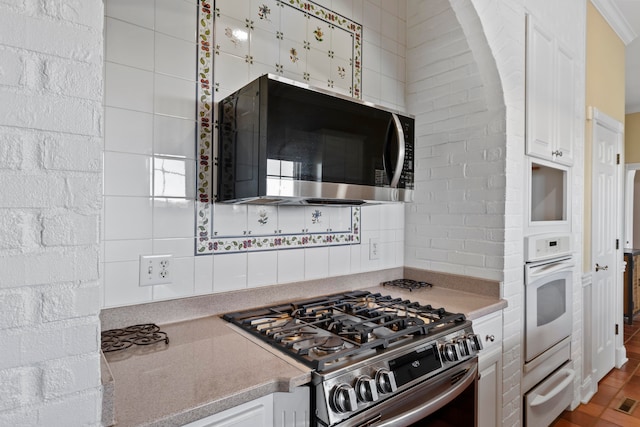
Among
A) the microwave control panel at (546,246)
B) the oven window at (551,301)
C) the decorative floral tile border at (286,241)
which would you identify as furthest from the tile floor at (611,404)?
the decorative floral tile border at (286,241)

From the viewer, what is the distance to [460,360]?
145 cm

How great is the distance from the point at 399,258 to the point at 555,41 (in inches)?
64.8

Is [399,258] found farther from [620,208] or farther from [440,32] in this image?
[620,208]

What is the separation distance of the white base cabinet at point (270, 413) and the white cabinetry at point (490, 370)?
1.00 m

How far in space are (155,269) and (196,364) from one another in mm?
488

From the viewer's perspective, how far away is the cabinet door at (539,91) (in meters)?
2.11

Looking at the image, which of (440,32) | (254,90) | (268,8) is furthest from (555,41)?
(254,90)

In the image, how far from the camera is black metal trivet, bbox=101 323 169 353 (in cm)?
120

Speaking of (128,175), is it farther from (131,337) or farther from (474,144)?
(474,144)

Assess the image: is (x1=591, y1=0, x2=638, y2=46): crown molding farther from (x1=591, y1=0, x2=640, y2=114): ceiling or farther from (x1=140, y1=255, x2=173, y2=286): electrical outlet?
(x1=140, y1=255, x2=173, y2=286): electrical outlet

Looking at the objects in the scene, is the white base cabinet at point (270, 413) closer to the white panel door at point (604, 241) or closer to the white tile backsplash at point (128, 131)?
the white tile backsplash at point (128, 131)

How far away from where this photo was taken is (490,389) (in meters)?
1.82

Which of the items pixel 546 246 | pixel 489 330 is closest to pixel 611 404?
pixel 546 246

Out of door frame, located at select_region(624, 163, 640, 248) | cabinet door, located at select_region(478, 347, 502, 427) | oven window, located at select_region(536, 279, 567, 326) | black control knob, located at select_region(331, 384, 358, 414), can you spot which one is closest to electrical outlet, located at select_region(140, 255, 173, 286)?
black control knob, located at select_region(331, 384, 358, 414)
